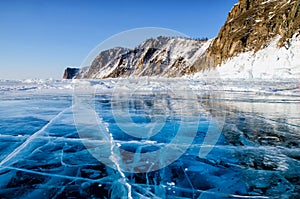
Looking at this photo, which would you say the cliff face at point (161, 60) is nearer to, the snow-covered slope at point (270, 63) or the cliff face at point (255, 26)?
the cliff face at point (255, 26)

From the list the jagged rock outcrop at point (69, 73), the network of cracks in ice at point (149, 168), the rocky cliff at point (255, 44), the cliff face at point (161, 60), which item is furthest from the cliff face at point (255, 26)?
the jagged rock outcrop at point (69, 73)

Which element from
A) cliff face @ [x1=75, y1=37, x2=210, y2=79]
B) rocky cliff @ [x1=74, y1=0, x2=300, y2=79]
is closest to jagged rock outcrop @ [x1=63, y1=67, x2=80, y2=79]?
cliff face @ [x1=75, y1=37, x2=210, y2=79]

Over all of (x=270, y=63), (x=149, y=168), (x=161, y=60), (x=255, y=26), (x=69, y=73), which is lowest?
(x=149, y=168)

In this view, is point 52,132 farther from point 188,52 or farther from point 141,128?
point 188,52

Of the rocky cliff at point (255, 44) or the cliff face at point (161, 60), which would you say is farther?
the cliff face at point (161, 60)

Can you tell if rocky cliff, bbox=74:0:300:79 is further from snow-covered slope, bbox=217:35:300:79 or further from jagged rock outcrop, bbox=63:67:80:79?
jagged rock outcrop, bbox=63:67:80:79

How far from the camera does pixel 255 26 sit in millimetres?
49094

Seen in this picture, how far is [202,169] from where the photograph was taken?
3.00 meters

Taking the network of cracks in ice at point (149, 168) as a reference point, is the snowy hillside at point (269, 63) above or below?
above

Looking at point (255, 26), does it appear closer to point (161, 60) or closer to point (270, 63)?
point (270, 63)

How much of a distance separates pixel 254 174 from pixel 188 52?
262 ft

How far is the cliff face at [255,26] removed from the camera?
41.2 meters

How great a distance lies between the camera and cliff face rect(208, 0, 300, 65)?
41.2 meters

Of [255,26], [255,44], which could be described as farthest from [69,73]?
[255,44]
